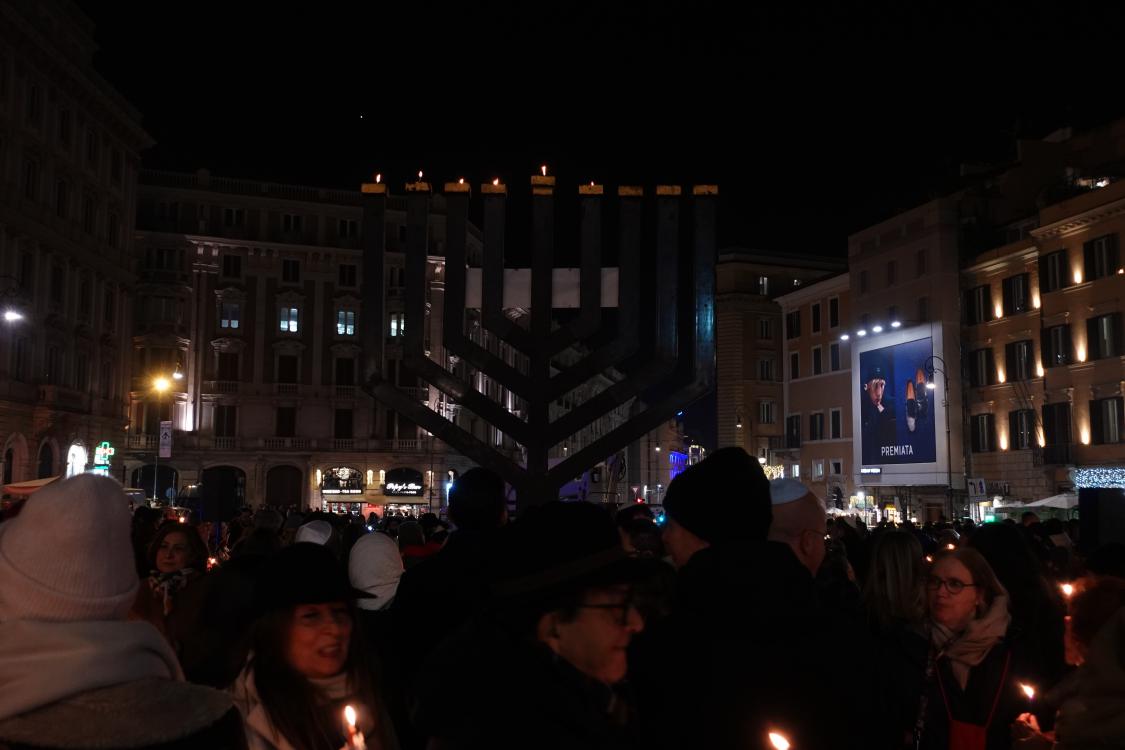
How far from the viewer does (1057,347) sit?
3531 centimetres

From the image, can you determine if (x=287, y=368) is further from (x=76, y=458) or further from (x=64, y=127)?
(x=64, y=127)

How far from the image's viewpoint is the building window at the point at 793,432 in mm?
54438

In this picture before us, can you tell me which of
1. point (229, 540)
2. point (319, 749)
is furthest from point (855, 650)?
point (229, 540)

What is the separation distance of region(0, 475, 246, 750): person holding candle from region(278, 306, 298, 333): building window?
179 ft

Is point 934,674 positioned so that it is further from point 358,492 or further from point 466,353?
point 358,492

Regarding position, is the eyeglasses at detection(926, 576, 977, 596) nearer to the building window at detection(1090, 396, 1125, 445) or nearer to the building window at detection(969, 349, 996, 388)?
the building window at detection(1090, 396, 1125, 445)

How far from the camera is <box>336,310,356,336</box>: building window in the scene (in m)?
55.9

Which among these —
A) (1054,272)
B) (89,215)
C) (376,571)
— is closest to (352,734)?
(376,571)

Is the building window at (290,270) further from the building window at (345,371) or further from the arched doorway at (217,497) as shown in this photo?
the arched doorway at (217,497)

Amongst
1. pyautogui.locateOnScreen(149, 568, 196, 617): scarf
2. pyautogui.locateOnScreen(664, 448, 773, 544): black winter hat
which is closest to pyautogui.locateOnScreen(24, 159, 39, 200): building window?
pyautogui.locateOnScreen(149, 568, 196, 617): scarf

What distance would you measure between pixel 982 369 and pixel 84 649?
137ft

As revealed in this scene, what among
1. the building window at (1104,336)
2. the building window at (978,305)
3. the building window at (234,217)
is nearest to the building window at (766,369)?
the building window at (978,305)

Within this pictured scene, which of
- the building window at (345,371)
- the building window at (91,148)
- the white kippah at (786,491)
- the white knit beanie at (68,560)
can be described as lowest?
the white knit beanie at (68,560)

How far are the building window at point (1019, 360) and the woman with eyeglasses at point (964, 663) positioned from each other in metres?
35.8
